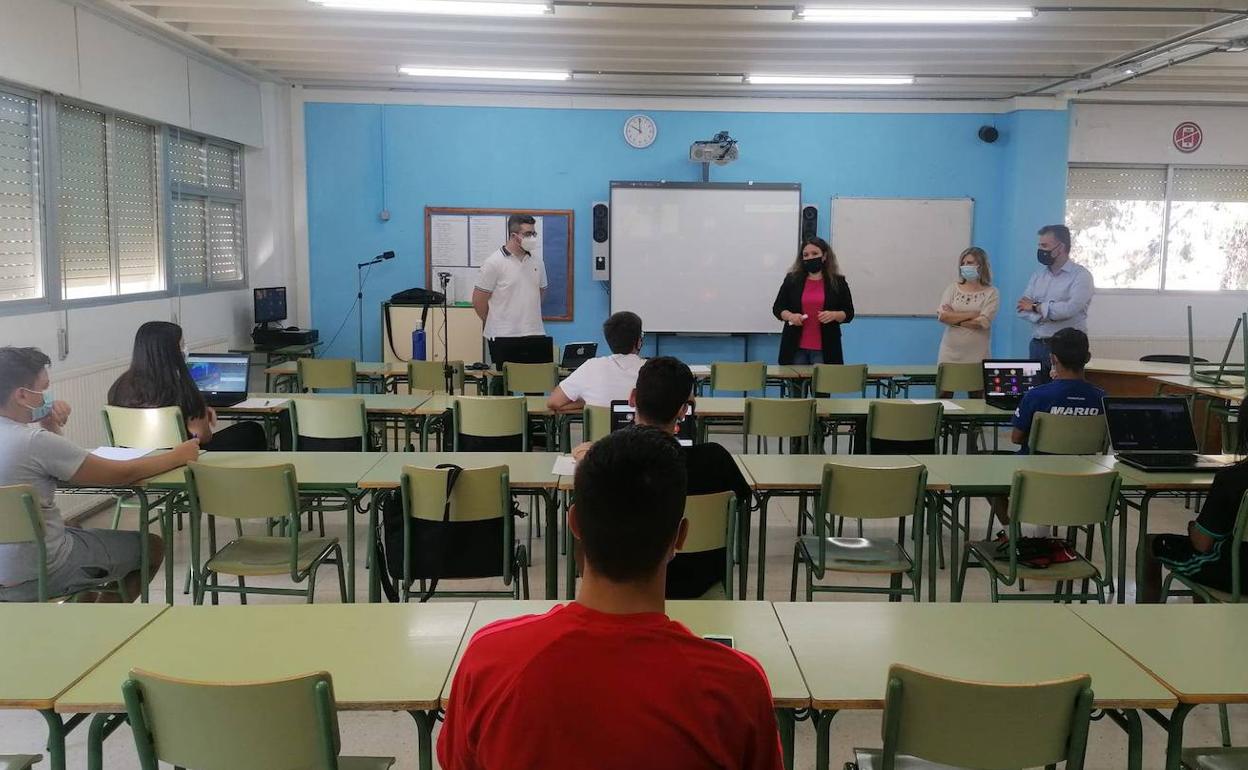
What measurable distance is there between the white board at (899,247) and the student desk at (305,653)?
7719mm

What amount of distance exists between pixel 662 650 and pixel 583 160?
8392 mm

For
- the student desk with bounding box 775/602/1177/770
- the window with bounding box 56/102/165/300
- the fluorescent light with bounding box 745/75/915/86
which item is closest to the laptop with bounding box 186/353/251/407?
the window with bounding box 56/102/165/300

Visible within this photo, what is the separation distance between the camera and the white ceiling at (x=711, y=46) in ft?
20.6

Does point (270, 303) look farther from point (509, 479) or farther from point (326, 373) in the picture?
point (509, 479)

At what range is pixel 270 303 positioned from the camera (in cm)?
839

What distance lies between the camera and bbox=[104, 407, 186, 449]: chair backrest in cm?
435

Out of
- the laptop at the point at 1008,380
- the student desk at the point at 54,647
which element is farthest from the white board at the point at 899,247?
the student desk at the point at 54,647

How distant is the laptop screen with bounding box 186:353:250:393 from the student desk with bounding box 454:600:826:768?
3.46 meters

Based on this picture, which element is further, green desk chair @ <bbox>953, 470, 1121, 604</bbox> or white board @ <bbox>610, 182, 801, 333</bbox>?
white board @ <bbox>610, 182, 801, 333</bbox>

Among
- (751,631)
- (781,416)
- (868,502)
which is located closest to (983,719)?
(751,631)

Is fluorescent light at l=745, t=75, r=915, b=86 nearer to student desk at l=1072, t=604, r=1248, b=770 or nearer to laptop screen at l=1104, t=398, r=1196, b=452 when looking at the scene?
laptop screen at l=1104, t=398, r=1196, b=452

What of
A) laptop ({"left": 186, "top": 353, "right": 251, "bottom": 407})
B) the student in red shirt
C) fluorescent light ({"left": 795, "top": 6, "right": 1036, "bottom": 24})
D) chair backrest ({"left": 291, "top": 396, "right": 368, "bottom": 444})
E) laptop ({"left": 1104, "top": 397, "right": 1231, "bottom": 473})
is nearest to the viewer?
the student in red shirt

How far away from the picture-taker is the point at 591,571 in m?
1.29

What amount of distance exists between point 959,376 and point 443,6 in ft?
13.6
